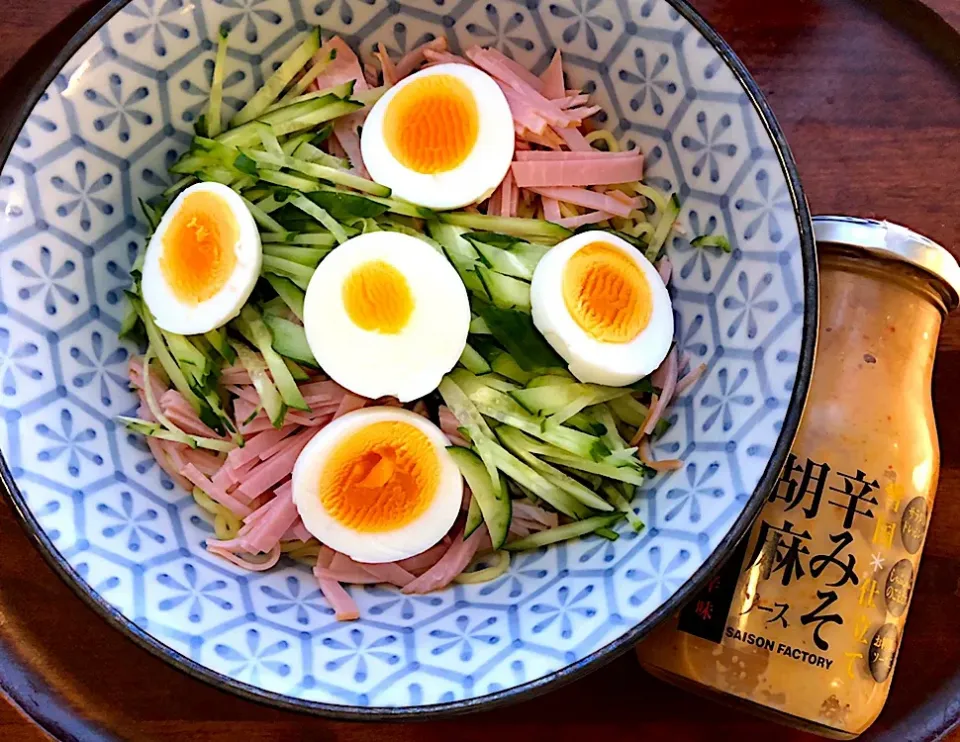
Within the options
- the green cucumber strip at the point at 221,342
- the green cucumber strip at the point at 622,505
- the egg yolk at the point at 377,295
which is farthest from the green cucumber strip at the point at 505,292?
the green cucumber strip at the point at 221,342

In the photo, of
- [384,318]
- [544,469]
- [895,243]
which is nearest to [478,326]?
[384,318]

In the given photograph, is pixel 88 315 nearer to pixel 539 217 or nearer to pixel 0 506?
pixel 0 506

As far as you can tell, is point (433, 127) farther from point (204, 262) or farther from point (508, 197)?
point (204, 262)

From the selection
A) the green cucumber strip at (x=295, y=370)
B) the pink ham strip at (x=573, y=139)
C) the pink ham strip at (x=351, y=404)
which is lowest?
the pink ham strip at (x=351, y=404)

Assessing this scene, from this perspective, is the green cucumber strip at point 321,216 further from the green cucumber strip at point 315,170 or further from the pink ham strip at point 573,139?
the pink ham strip at point 573,139

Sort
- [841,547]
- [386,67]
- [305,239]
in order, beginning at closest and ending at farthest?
[841,547] → [305,239] → [386,67]

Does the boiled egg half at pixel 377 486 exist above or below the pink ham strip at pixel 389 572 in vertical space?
above

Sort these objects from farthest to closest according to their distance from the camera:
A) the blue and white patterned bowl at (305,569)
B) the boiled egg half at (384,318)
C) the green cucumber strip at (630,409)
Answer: the green cucumber strip at (630,409)
the boiled egg half at (384,318)
the blue and white patterned bowl at (305,569)

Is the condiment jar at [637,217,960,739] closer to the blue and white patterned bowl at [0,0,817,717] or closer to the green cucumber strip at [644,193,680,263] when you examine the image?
the blue and white patterned bowl at [0,0,817,717]
